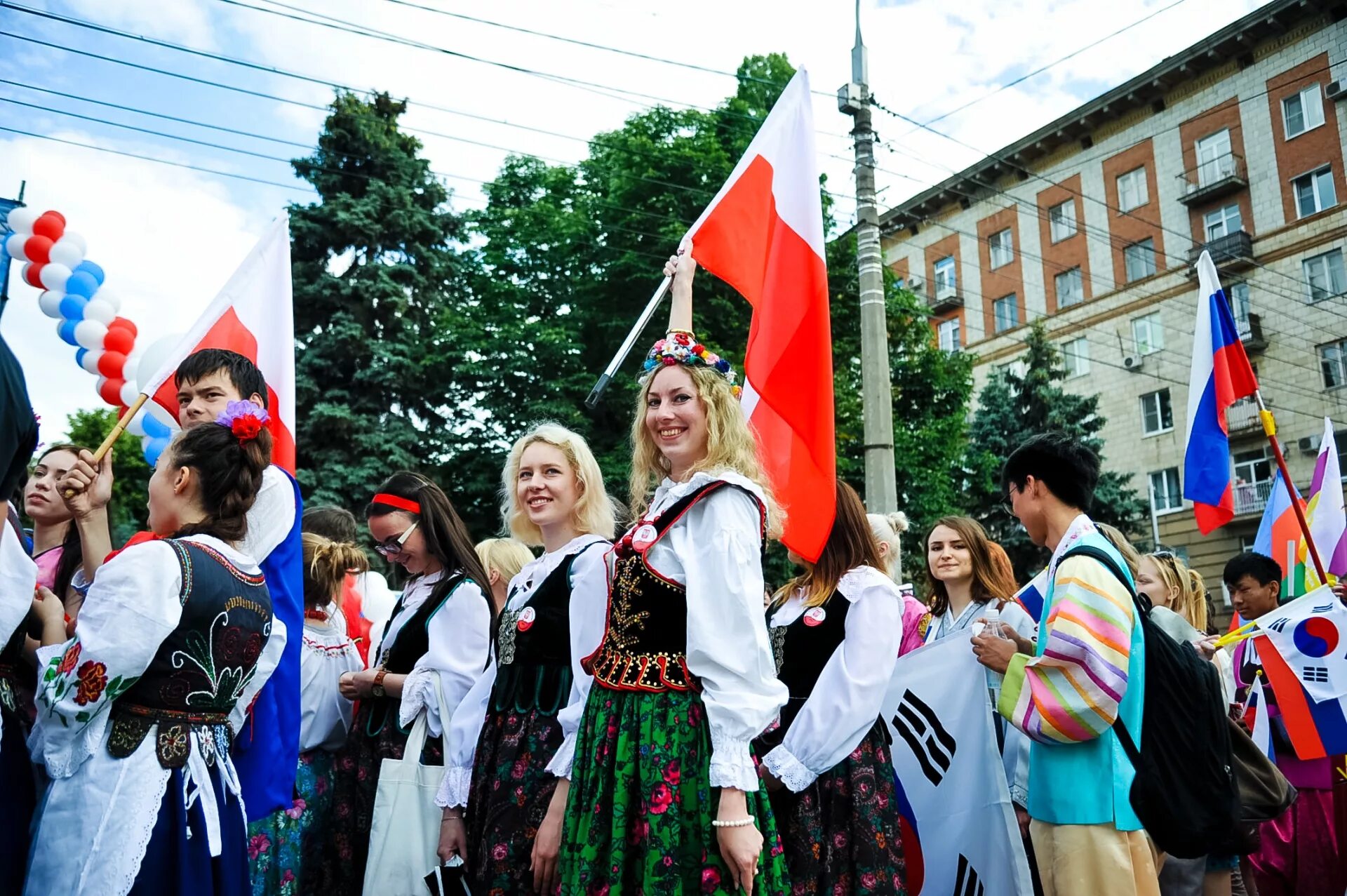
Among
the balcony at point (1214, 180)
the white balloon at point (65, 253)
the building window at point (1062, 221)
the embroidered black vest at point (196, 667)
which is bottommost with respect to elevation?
the embroidered black vest at point (196, 667)

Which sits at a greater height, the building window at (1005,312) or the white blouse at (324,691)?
the building window at (1005,312)

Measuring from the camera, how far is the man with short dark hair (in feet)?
10.8

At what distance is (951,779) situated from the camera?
13.6 feet

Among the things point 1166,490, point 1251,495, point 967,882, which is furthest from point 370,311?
point 1251,495

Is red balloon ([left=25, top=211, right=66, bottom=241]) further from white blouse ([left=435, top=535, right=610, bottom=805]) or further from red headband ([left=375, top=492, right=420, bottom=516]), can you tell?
white blouse ([left=435, top=535, right=610, bottom=805])

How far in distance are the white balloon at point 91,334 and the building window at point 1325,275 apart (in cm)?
2882

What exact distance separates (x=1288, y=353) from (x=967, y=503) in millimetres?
11459

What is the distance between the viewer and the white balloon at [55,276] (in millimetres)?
7812

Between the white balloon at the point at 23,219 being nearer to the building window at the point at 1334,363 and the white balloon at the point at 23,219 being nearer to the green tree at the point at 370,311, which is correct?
the green tree at the point at 370,311

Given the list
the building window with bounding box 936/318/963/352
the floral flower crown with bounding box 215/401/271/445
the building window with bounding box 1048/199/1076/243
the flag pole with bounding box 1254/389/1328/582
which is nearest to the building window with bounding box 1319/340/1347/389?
the building window with bounding box 1048/199/1076/243

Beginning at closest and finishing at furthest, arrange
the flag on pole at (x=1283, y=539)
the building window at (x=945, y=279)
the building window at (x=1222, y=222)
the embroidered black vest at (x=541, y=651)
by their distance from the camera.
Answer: the embroidered black vest at (x=541, y=651) → the flag on pole at (x=1283, y=539) → the building window at (x=1222, y=222) → the building window at (x=945, y=279)

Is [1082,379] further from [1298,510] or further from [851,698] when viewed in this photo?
[851,698]

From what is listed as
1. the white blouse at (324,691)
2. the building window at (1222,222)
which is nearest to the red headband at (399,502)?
the white blouse at (324,691)

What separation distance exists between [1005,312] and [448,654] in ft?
109
